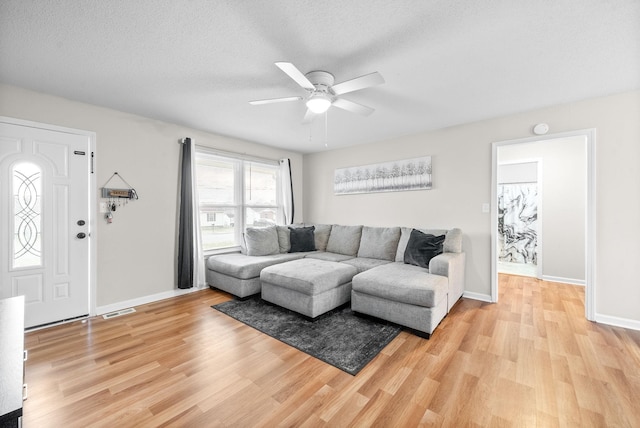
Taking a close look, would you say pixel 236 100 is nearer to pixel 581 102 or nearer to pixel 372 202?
pixel 372 202

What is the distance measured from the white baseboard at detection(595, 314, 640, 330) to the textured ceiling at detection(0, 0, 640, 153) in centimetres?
230

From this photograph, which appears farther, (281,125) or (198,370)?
(281,125)

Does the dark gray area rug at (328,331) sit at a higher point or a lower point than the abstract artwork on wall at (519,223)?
lower

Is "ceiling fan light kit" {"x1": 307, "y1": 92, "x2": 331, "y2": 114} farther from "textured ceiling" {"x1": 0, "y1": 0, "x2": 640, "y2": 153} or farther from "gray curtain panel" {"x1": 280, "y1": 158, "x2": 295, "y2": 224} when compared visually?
"gray curtain panel" {"x1": 280, "y1": 158, "x2": 295, "y2": 224}

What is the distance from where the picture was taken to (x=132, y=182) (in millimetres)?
3273

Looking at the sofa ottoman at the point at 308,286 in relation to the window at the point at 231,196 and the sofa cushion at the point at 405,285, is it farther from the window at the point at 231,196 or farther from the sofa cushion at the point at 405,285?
the window at the point at 231,196

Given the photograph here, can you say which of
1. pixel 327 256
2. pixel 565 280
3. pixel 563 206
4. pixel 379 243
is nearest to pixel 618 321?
pixel 565 280

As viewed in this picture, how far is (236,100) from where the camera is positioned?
286 cm

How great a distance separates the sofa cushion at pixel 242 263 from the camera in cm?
346

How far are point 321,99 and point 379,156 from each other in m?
2.51

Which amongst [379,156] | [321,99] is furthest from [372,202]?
[321,99]

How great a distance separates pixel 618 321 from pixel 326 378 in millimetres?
3106

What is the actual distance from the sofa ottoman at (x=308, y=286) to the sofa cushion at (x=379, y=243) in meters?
0.71

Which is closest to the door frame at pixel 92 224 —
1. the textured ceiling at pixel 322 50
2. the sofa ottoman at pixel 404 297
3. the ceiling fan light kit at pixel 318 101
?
the textured ceiling at pixel 322 50
